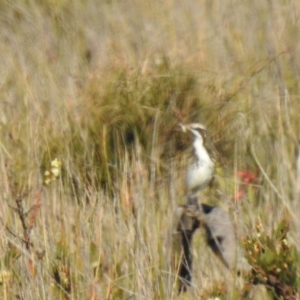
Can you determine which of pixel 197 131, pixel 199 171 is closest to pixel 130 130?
pixel 197 131

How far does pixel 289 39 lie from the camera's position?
4.68 metres

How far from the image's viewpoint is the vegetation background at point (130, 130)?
2.84 metres

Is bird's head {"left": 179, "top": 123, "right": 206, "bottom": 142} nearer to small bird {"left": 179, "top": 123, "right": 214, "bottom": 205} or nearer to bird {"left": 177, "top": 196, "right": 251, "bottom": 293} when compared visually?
small bird {"left": 179, "top": 123, "right": 214, "bottom": 205}

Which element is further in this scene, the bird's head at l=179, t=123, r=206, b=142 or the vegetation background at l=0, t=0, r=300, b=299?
the bird's head at l=179, t=123, r=206, b=142

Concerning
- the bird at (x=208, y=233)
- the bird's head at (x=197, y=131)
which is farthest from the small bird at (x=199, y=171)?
the bird at (x=208, y=233)

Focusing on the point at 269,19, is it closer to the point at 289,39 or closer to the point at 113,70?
the point at 289,39

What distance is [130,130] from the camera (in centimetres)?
432

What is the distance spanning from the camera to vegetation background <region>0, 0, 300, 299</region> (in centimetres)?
284

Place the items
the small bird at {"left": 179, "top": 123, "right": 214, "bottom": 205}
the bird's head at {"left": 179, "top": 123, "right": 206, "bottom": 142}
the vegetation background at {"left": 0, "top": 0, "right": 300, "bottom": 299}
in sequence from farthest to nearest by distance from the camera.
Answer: the bird's head at {"left": 179, "top": 123, "right": 206, "bottom": 142} < the small bird at {"left": 179, "top": 123, "right": 214, "bottom": 205} < the vegetation background at {"left": 0, "top": 0, "right": 300, "bottom": 299}

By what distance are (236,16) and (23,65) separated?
1.16 m

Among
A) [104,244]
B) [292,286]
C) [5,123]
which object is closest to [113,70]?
[5,123]

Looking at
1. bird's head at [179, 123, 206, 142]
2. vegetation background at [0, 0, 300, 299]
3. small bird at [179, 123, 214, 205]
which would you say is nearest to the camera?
vegetation background at [0, 0, 300, 299]

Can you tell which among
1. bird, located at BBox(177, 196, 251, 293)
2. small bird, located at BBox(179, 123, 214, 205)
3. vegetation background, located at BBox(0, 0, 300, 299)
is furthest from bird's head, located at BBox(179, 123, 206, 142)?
bird, located at BBox(177, 196, 251, 293)

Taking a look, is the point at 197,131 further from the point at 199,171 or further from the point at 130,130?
the point at 130,130
